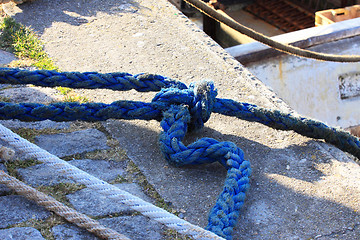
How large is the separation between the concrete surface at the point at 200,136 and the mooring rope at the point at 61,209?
0.08 m

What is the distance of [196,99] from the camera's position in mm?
2012

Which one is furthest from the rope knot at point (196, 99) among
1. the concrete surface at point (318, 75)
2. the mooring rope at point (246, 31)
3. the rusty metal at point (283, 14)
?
the rusty metal at point (283, 14)

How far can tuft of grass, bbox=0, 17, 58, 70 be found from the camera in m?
2.80

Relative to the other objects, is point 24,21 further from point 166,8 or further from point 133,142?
point 133,142

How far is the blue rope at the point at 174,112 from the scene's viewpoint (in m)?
1.86

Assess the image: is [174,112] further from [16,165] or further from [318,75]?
[318,75]

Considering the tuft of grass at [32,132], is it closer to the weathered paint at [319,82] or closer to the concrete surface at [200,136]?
the concrete surface at [200,136]

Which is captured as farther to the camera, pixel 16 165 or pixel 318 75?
pixel 318 75

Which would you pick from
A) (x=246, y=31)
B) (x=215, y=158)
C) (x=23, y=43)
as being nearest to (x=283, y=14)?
(x=23, y=43)

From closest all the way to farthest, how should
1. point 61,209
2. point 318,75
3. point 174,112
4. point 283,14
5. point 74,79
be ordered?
point 61,209
point 174,112
point 74,79
point 318,75
point 283,14

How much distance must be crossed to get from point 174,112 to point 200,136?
223 millimetres

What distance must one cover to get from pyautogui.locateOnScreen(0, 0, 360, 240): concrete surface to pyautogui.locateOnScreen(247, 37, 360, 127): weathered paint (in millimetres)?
1629

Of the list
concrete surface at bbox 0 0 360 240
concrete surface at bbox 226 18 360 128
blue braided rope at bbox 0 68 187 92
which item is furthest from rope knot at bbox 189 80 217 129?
concrete surface at bbox 226 18 360 128

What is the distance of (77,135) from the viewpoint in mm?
2125
